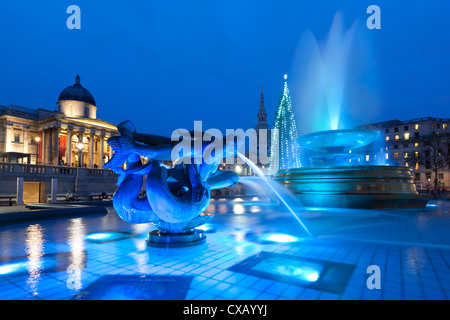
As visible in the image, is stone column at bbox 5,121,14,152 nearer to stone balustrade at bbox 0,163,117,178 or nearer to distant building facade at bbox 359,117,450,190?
stone balustrade at bbox 0,163,117,178

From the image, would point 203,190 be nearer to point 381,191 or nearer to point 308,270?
point 308,270

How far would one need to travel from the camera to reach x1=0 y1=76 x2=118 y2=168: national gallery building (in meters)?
46.9

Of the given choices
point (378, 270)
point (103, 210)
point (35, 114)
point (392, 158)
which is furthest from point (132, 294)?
point (392, 158)

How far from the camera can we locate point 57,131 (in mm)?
47219

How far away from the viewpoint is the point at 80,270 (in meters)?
4.31

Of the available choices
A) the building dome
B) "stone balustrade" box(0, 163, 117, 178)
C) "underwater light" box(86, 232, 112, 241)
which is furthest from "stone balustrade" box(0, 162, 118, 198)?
the building dome

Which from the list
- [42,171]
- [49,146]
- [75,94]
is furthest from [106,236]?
[75,94]

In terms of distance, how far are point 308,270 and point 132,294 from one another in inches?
106

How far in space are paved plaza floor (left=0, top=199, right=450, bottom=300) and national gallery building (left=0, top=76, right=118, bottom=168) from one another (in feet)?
140

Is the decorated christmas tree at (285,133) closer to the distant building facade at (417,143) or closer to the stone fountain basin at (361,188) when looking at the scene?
the distant building facade at (417,143)

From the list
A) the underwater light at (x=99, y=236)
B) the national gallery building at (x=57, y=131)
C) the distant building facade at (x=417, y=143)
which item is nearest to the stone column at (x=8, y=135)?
the national gallery building at (x=57, y=131)

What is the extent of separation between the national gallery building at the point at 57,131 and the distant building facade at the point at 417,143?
61.8 meters

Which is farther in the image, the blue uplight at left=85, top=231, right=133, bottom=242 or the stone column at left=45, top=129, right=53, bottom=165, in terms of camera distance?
the stone column at left=45, top=129, right=53, bottom=165
